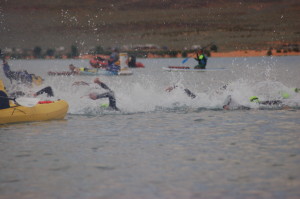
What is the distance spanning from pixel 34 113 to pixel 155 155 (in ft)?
24.4

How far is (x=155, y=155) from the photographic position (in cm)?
1405

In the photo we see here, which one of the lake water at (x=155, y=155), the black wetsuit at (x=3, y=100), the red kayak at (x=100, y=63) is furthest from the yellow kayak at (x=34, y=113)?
the red kayak at (x=100, y=63)

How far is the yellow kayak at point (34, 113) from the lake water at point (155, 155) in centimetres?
29

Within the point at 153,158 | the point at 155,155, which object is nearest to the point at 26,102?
the point at 155,155

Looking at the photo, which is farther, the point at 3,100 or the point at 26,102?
the point at 26,102

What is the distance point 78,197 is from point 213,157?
14.6 ft

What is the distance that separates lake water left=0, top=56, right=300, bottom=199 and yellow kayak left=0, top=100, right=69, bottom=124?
0.29 metres

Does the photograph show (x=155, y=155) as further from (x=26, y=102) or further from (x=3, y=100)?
(x=3, y=100)

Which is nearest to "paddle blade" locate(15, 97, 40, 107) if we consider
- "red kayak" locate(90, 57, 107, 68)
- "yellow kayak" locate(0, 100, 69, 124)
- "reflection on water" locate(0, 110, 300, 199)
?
"yellow kayak" locate(0, 100, 69, 124)

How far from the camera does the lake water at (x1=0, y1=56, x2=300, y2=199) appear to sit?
425 inches

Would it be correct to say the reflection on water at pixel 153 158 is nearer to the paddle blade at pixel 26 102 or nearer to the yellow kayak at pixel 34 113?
the yellow kayak at pixel 34 113

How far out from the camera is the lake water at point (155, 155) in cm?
1080

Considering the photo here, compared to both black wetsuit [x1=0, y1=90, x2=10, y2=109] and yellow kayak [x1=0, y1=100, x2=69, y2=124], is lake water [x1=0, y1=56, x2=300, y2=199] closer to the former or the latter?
yellow kayak [x1=0, y1=100, x2=69, y2=124]

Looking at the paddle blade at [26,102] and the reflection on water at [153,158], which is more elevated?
the paddle blade at [26,102]
